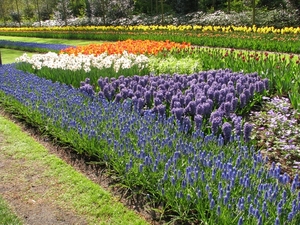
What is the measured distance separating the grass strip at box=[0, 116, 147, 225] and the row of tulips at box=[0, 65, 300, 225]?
309 mm

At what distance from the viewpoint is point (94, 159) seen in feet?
15.2

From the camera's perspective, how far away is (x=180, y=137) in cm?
414

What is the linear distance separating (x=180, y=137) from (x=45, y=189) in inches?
69.7

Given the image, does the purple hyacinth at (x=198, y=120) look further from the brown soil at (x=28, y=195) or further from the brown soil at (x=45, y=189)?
the brown soil at (x=28, y=195)

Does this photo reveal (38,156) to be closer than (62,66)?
Yes

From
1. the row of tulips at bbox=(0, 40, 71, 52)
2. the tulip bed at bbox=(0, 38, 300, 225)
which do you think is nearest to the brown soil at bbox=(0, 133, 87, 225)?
the tulip bed at bbox=(0, 38, 300, 225)

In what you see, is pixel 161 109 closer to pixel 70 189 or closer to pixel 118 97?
pixel 118 97

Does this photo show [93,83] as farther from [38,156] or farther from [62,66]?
[38,156]

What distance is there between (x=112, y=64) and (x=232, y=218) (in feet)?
20.4

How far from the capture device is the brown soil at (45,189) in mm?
3447

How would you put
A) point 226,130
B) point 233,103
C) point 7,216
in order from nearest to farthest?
point 7,216, point 226,130, point 233,103

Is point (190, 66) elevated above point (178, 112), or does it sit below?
above

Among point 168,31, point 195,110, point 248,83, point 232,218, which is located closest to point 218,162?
point 232,218

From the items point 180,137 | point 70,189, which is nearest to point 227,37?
point 180,137
